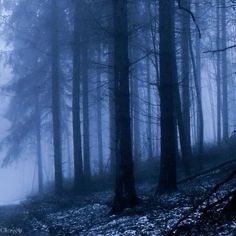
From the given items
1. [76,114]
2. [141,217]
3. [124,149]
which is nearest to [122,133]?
[124,149]

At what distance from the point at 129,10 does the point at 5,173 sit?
174 ft

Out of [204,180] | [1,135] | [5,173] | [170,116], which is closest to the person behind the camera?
[170,116]

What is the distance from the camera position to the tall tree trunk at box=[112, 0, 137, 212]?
1068cm

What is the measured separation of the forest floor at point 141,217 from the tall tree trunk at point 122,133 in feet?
1.18

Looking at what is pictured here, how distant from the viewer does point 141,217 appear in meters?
9.15

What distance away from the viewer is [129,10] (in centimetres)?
1861

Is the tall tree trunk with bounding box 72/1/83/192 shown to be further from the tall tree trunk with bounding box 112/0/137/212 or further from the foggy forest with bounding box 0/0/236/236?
the tall tree trunk with bounding box 112/0/137/212

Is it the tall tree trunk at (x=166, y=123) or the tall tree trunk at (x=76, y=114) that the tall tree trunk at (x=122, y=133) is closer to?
the tall tree trunk at (x=166, y=123)

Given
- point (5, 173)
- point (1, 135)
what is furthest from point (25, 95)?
point (1, 135)

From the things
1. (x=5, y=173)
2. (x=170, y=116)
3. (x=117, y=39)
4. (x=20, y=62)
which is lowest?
(x=5, y=173)

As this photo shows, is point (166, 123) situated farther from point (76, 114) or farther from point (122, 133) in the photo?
point (76, 114)

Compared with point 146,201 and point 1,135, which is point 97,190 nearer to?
point 146,201

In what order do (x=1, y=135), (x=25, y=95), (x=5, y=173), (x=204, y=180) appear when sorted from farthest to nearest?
(x=1, y=135) < (x=5, y=173) < (x=25, y=95) < (x=204, y=180)

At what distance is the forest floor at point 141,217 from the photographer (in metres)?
6.18
